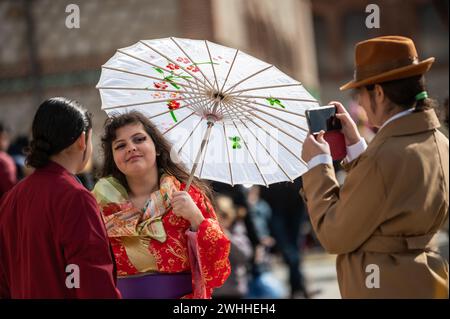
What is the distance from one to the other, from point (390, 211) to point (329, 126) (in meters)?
0.53

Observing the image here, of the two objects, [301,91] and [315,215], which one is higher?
[301,91]

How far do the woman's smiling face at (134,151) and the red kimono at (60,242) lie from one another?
862mm

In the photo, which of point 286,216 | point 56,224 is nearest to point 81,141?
point 56,224

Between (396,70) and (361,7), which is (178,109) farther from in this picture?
(361,7)

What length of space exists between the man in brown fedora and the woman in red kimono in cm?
80

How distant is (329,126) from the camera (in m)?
3.48

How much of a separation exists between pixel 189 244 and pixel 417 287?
3.94 ft

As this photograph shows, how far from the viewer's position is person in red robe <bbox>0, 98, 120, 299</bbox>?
3.12m

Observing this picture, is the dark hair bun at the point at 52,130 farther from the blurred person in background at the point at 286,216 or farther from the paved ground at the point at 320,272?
the blurred person in background at the point at 286,216

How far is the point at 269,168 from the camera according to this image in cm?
424

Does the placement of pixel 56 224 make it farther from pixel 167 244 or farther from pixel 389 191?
pixel 389 191
